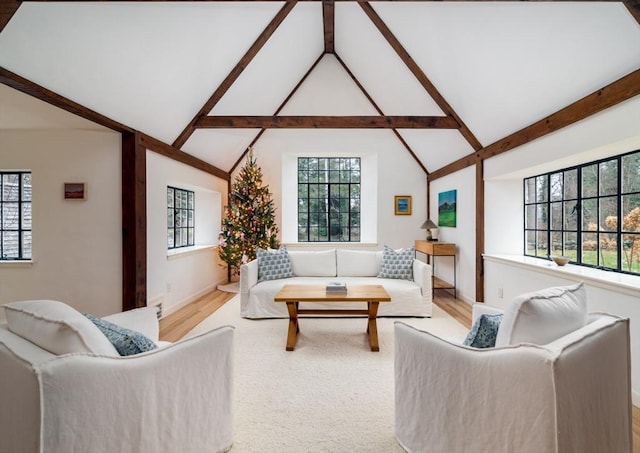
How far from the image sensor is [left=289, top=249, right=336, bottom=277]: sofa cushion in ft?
14.3

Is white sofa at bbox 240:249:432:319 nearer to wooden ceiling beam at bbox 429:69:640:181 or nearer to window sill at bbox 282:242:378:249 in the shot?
wooden ceiling beam at bbox 429:69:640:181

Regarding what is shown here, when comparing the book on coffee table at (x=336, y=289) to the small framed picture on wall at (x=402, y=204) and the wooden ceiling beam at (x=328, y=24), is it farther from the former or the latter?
the wooden ceiling beam at (x=328, y=24)

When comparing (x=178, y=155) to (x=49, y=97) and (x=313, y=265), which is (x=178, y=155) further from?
(x=313, y=265)

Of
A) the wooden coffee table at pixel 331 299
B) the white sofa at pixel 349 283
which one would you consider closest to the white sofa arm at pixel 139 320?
the wooden coffee table at pixel 331 299

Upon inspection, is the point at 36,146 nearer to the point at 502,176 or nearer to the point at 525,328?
the point at 525,328

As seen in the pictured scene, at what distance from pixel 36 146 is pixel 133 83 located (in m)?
1.67

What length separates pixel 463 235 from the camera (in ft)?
15.8

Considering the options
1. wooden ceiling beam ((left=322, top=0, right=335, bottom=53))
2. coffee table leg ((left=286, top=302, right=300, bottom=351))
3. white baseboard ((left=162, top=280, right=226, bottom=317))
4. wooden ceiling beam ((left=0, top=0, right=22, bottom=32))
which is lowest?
white baseboard ((left=162, top=280, right=226, bottom=317))

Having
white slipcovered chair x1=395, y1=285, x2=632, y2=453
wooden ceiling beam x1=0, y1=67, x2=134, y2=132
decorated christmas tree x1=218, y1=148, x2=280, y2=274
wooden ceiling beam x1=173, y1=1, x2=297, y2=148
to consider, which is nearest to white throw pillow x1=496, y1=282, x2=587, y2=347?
white slipcovered chair x1=395, y1=285, x2=632, y2=453

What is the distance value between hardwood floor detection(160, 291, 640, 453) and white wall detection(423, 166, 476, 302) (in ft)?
0.93

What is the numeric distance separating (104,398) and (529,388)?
1627 mm

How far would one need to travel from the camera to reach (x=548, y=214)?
3.58 metres

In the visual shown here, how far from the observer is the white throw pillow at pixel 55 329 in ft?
3.89

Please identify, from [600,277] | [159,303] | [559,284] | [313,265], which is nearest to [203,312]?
[159,303]
